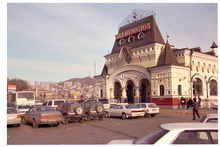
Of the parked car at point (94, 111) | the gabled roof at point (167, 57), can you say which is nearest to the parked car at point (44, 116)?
the parked car at point (94, 111)

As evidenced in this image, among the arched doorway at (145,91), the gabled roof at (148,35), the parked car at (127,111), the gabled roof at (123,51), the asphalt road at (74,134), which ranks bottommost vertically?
the asphalt road at (74,134)

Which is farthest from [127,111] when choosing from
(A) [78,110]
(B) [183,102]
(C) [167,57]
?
(C) [167,57]

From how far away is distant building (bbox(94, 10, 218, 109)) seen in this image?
33719 millimetres

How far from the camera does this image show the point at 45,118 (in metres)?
15.5

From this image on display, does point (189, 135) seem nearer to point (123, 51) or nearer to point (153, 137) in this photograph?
point (153, 137)

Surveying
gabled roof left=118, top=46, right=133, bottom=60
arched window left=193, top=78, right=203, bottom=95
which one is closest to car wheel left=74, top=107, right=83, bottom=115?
gabled roof left=118, top=46, right=133, bottom=60

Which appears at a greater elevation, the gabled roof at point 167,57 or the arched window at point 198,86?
the gabled roof at point 167,57

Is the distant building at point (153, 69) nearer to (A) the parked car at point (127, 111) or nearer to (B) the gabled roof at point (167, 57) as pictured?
(B) the gabled roof at point (167, 57)

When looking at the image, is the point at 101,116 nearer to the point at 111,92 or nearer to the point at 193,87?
the point at 193,87

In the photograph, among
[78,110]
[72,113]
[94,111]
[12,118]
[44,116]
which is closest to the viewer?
[44,116]

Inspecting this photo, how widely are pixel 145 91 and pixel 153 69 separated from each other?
7.35 metres

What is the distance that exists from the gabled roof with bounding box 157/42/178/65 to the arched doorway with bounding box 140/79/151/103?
5.42m

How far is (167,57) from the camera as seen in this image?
3481 cm

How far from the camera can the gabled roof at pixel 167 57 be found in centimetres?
3444
